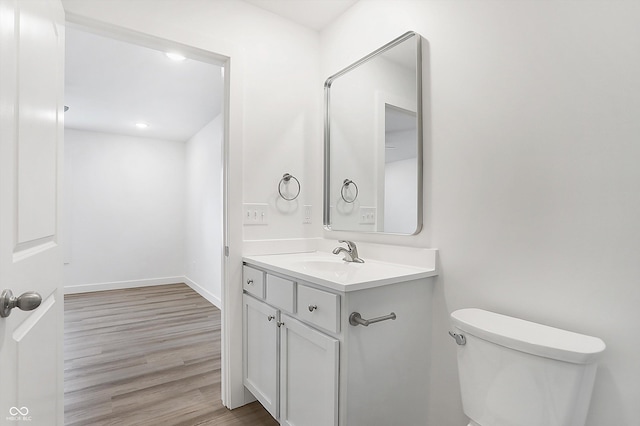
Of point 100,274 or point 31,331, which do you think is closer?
point 31,331

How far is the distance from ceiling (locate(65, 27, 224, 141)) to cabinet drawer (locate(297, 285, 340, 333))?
137 cm

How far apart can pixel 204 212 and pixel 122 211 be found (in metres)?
1.48

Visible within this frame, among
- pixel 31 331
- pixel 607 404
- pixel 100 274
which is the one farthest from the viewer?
pixel 100 274

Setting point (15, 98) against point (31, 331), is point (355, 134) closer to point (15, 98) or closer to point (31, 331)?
point (15, 98)

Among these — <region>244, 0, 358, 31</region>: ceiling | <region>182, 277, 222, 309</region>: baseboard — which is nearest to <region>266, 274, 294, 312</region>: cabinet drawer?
<region>244, 0, 358, 31</region>: ceiling

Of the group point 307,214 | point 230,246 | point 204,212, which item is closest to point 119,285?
point 204,212

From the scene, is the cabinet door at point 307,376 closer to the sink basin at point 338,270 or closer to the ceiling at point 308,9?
the sink basin at point 338,270

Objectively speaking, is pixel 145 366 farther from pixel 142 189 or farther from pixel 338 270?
pixel 142 189

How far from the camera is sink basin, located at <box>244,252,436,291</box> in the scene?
49.3 inches

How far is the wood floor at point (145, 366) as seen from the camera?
6.07 ft

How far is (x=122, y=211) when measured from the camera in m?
4.99

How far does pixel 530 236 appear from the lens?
3.94 feet

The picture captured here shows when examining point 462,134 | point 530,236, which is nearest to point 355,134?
point 462,134

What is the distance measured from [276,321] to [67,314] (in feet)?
11.3
